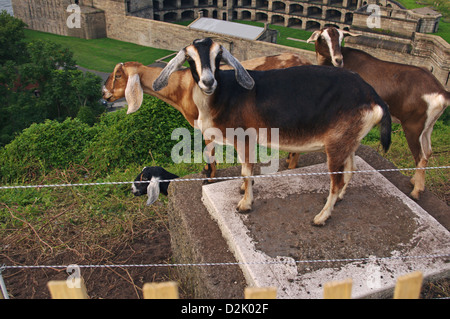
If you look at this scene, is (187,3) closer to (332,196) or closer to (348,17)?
(348,17)

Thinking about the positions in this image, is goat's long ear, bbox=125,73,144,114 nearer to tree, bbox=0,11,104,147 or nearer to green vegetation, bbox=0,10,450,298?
green vegetation, bbox=0,10,450,298

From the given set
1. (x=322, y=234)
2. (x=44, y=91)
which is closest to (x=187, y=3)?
(x=44, y=91)

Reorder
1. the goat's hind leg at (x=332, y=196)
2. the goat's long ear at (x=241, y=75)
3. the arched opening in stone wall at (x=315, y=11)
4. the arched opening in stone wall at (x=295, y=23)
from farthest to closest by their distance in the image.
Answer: the arched opening in stone wall at (x=295, y=23) < the arched opening in stone wall at (x=315, y=11) < the goat's hind leg at (x=332, y=196) < the goat's long ear at (x=241, y=75)

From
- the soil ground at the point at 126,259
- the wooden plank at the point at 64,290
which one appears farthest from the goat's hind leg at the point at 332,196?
the wooden plank at the point at 64,290

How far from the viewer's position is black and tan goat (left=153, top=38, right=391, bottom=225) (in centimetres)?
487

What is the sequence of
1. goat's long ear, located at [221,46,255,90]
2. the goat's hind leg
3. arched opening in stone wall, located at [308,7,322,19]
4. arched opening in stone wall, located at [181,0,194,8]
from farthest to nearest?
arched opening in stone wall, located at [181,0,194,8] < arched opening in stone wall, located at [308,7,322,19] < the goat's hind leg < goat's long ear, located at [221,46,255,90]

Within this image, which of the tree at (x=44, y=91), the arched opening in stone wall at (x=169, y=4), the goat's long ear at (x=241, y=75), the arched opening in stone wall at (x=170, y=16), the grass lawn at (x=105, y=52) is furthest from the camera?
the arched opening in stone wall at (x=170, y=16)

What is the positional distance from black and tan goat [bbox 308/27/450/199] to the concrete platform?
708mm

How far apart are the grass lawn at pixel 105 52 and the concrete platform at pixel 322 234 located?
120ft

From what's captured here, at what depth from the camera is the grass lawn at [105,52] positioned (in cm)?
4125

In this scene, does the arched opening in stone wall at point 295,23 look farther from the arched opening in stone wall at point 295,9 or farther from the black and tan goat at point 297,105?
the black and tan goat at point 297,105

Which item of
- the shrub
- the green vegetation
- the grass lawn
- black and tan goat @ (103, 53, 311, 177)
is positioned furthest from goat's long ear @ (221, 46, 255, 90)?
the grass lawn

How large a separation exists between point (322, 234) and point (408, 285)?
8.80 feet

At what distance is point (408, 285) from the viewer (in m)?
2.55
